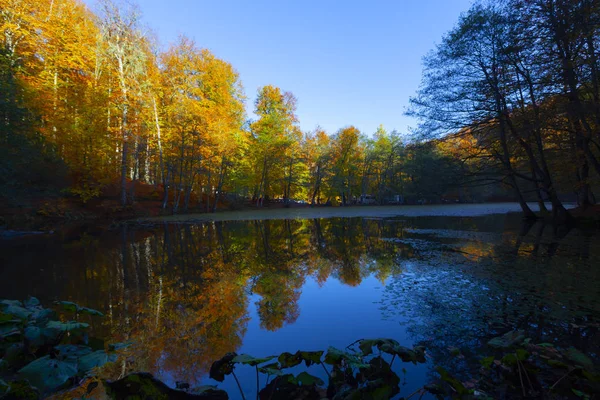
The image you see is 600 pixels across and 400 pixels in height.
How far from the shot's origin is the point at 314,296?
4684mm

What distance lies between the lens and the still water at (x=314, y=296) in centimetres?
296

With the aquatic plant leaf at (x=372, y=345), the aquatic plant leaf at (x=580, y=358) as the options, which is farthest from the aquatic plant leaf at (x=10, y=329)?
the aquatic plant leaf at (x=580, y=358)

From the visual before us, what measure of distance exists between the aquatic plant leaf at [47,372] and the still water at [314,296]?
797 mm

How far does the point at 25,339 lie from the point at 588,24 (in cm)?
1483

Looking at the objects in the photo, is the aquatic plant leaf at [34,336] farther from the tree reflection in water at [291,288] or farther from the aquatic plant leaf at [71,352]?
the tree reflection in water at [291,288]

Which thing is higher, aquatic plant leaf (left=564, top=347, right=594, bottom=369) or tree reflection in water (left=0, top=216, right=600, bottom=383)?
aquatic plant leaf (left=564, top=347, right=594, bottom=369)

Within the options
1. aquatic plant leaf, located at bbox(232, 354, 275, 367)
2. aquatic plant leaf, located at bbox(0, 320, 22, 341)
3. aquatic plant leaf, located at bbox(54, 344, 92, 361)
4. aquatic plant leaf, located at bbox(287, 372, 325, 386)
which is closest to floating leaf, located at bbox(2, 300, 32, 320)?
aquatic plant leaf, located at bbox(0, 320, 22, 341)

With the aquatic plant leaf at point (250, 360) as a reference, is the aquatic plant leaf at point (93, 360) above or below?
below

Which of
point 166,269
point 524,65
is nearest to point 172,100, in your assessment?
point 166,269

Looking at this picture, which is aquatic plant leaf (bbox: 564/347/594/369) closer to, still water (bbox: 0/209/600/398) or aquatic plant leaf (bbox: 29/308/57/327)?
still water (bbox: 0/209/600/398)

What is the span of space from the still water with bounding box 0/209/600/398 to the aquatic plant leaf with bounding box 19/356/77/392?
80 centimetres

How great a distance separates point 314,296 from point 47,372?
346 centimetres

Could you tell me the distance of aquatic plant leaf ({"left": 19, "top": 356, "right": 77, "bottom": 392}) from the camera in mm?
1714

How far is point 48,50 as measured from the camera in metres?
19.8
